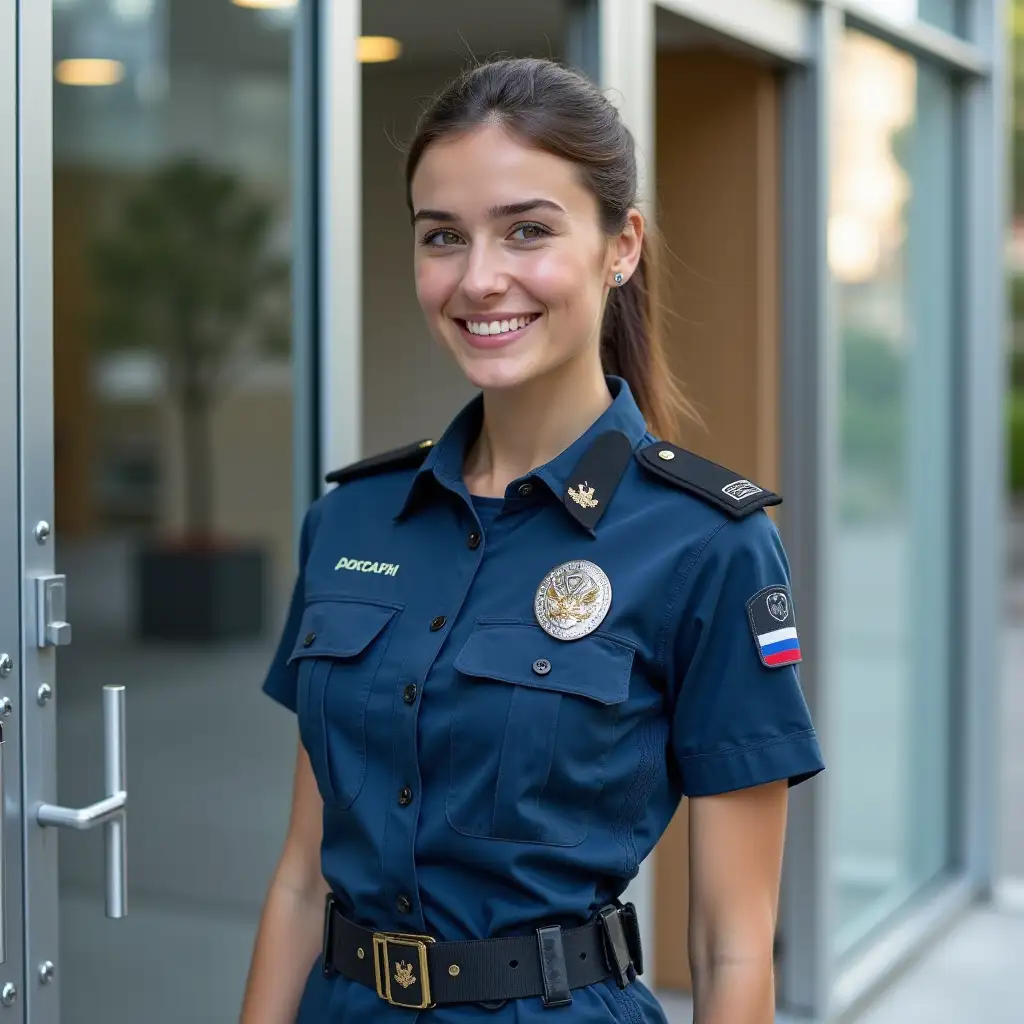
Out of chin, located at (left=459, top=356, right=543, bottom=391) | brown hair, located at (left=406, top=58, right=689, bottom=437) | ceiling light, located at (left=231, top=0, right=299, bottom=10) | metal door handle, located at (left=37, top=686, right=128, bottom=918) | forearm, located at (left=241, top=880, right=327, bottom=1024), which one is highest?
ceiling light, located at (left=231, top=0, right=299, bottom=10)

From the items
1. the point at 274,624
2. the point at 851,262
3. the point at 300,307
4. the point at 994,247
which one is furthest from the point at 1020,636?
the point at 300,307

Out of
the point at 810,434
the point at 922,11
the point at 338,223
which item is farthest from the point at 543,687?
the point at 922,11

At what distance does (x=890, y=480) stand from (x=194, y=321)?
5.58m

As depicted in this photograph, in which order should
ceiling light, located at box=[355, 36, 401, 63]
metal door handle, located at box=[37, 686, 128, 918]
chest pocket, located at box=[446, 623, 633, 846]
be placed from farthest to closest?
ceiling light, located at box=[355, 36, 401, 63] < metal door handle, located at box=[37, 686, 128, 918] < chest pocket, located at box=[446, 623, 633, 846]

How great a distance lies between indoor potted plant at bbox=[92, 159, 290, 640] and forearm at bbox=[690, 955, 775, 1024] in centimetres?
520

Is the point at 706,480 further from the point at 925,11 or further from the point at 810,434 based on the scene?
the point at 925,11

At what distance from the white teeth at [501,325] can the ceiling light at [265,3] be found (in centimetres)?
83

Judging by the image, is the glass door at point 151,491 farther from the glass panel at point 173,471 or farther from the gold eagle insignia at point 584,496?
the gold eagle insignia at point 584,496

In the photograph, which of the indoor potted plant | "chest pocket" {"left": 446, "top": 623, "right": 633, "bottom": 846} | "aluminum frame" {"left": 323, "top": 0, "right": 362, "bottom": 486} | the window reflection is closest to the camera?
"chest pocket" {"left": 446, "top": 623, "right": 633, "bottom": 846}

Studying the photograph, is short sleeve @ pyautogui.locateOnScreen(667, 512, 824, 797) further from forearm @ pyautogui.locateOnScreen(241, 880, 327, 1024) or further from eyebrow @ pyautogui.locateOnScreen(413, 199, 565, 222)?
forearm @ pyautogui.locateOnScreen(241, 880, 327, 1024)

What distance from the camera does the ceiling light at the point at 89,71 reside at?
1800 mm

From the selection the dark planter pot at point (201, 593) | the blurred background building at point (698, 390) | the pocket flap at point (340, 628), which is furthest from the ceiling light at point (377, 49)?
the dark planter pot at point (201, 593)

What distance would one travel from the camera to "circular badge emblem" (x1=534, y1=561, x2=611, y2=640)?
1.39 meters

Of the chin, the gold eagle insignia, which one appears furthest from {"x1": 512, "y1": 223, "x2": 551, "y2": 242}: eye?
the gold eagle insignia
